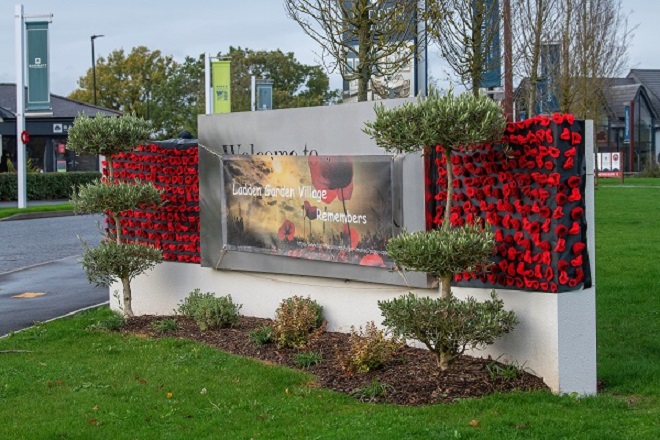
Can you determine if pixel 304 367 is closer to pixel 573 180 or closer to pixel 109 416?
pixel 109 416

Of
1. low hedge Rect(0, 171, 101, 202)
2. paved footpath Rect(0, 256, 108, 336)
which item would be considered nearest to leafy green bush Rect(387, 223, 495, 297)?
paved footpath Rect(0, 256, 108, 336)

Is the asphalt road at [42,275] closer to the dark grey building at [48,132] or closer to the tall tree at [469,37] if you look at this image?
the tall tree at [469,37]

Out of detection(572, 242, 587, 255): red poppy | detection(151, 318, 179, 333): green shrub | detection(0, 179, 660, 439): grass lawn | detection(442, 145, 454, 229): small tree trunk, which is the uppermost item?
detection(442, 145, 454, 229): small tree trunk

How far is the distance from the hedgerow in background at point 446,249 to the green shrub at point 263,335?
7.34ft

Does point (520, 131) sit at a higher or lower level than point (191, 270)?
higher

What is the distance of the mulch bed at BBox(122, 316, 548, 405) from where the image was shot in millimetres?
8367

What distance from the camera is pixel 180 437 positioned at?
7.35 meters

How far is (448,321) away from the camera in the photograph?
8.48 m

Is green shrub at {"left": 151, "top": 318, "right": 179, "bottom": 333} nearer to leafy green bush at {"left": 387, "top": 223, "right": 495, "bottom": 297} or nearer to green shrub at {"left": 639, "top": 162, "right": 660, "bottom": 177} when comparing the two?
leafy green bush at {"left": 387, "top": 223, "right": 495, "bottom": 297}

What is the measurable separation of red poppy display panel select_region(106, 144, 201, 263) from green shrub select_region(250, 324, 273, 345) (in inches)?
91.7

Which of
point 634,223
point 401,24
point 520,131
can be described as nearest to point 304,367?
point 520,131

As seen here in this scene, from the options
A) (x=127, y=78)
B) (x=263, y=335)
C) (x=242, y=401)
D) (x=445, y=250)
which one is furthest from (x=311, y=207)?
(x=127, y=78)

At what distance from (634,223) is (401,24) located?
10845 millimetres

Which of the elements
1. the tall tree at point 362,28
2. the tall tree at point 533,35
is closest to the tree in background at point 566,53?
the tall tree at point 533,35
